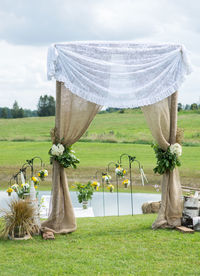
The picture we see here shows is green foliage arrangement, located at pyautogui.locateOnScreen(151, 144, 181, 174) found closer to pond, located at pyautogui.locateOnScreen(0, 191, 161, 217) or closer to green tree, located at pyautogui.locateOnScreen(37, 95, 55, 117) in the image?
pond, located at pyautogui.locateOnScreen(0, 191, 161, 217)

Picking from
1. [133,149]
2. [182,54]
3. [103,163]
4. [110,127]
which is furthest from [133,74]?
[110,127]

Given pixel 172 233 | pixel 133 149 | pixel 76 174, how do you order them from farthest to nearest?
pixel 133 149, pixel 76 174, pixel 172 233

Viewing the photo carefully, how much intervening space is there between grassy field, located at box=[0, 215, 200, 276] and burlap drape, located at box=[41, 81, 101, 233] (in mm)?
265

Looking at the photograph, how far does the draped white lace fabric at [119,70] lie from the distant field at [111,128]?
44.7 ft

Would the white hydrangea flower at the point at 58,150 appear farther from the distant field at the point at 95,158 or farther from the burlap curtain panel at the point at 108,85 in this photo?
the distant field at the point at 95,158

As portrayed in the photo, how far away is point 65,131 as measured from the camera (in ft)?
16.7

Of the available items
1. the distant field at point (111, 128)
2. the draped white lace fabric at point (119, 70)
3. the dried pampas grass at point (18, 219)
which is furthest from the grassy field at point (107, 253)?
the distant field at point (111, 128)

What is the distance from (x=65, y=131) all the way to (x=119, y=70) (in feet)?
3.57

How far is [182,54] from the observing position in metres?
5.14

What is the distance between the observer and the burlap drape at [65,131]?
198 inches

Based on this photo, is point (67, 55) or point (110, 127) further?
point (110, 127)

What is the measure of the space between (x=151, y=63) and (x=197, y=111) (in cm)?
2130

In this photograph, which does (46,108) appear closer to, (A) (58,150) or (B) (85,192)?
(B) (85,192)

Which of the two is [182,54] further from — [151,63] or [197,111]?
[197,111]
